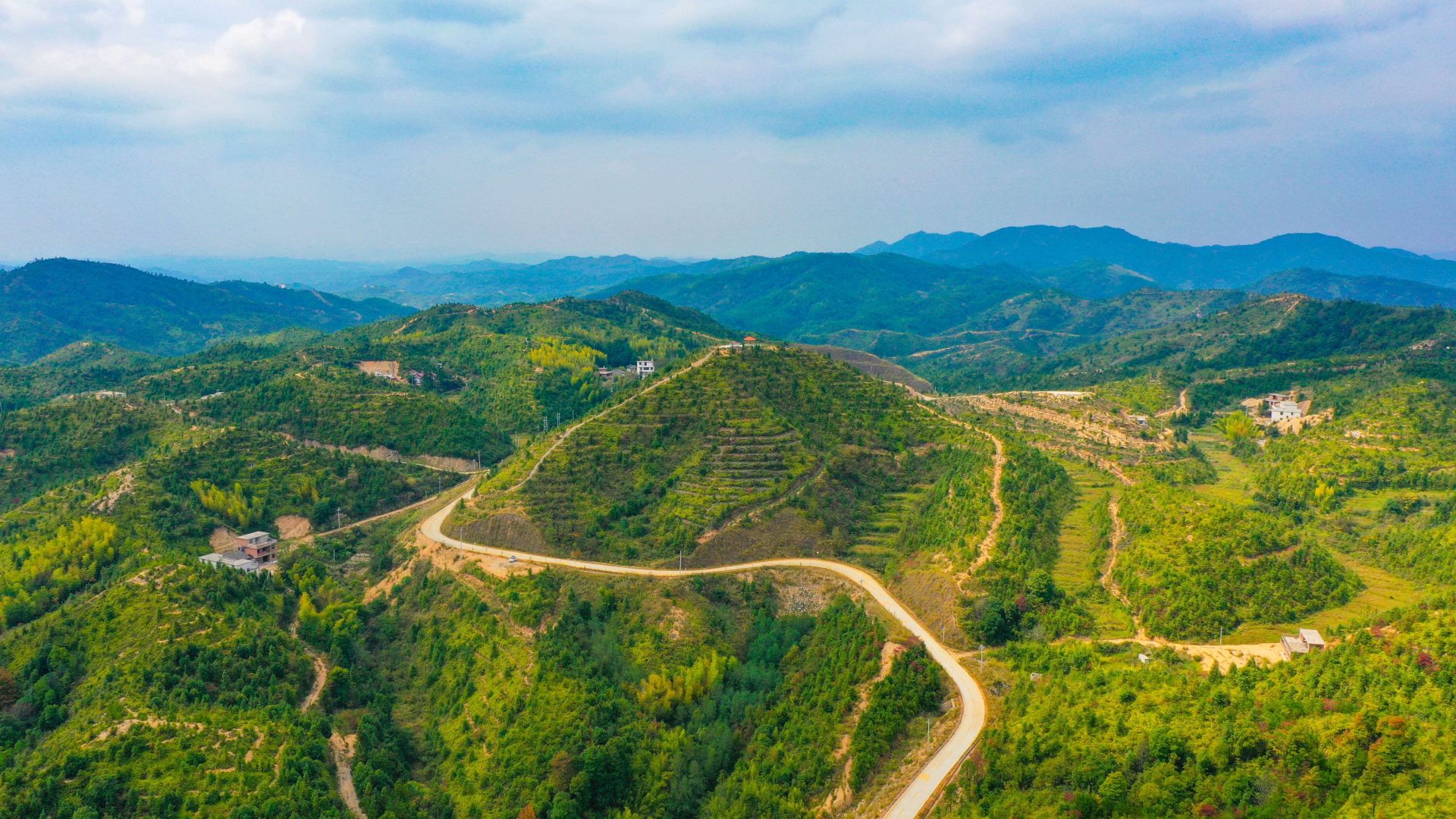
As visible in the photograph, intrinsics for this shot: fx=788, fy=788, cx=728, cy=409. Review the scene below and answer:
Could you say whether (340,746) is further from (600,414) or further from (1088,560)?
(1088,560)

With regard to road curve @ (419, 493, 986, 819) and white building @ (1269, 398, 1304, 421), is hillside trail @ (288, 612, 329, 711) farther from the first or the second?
white building @ (1269, 398, 1304, 421)

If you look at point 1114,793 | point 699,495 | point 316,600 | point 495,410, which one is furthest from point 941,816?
point 495,410

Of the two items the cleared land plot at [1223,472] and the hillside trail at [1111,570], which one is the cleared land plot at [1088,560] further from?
the cleared land plot at [1223,472]

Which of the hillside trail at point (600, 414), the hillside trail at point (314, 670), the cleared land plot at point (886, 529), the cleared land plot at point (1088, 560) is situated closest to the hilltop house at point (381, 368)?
the hillside trail at point (600, 414)

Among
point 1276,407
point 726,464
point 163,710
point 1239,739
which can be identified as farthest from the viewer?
point 1276,407

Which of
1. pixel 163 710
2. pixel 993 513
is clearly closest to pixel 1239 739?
pixel 993 513
